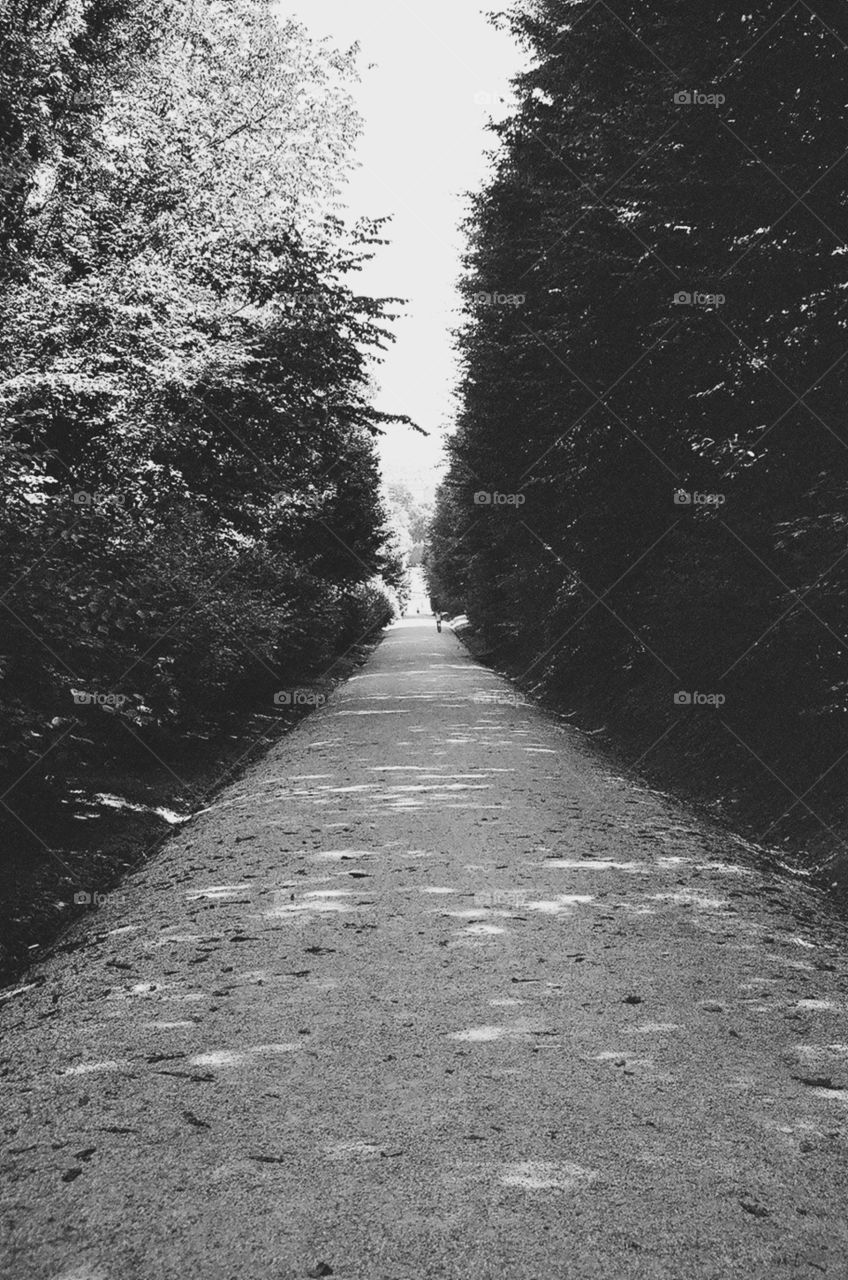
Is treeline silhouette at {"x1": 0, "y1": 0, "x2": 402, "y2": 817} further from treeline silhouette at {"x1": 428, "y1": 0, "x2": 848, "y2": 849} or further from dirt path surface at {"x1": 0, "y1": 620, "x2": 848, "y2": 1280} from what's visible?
treeline silhouette at {"x1": 428, "y1": 0, "x2": 848, "y2": 849}

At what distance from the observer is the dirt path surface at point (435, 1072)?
254 cm

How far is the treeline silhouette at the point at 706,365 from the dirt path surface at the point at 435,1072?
89.2 inches

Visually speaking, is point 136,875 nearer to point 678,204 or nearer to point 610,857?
point 610,857

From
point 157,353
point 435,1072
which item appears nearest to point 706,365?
point 157,353

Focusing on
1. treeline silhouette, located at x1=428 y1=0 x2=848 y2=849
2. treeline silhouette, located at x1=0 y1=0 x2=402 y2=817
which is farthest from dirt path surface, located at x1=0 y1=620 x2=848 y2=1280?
treeline silhouette, located at x1=0 y1=0 x2=402 y2=817

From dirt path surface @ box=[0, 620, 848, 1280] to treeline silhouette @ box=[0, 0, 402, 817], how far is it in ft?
8.24

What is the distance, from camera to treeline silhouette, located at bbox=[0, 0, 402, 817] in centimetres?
733

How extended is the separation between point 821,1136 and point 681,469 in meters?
8.89

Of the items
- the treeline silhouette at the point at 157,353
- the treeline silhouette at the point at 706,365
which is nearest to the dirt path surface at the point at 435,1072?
the treeline silhouette at the point at 706,365

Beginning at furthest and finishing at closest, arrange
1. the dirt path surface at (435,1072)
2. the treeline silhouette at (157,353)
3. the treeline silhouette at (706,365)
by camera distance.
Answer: the treeline silhouette at (706,365) → the treeline silhouette at (157,353) → the dirt path surface at (435,1072)

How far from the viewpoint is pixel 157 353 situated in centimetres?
1050

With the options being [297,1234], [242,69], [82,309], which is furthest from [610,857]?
[242,69]

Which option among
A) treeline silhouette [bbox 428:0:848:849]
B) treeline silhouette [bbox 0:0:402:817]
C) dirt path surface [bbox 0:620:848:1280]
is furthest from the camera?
treeline silhouette [bbox 428:0:848:849]

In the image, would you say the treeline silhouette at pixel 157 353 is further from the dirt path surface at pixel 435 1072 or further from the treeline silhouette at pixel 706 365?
the treeline silhouette at pixel 706 365
